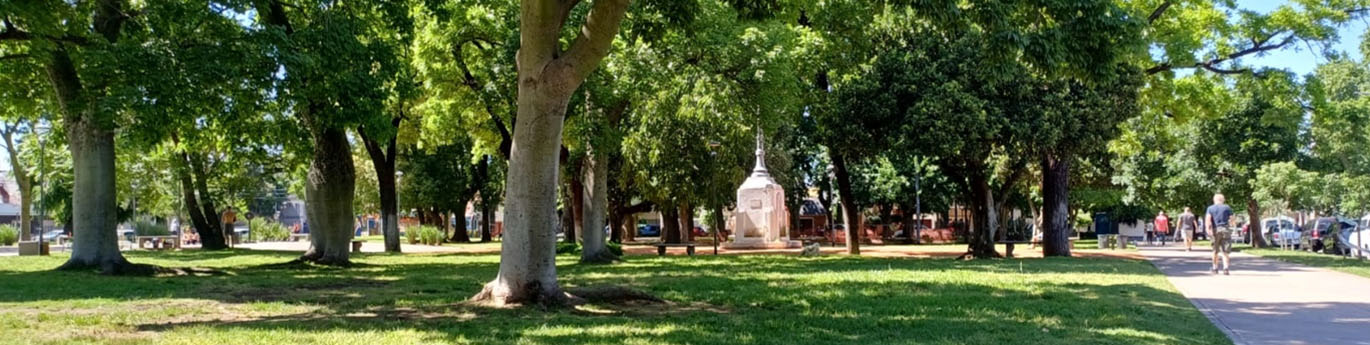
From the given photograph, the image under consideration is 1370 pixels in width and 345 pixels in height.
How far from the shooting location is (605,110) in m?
21.7

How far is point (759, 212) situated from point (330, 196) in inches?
674

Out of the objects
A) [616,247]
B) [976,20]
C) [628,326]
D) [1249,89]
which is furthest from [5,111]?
[1249,89]

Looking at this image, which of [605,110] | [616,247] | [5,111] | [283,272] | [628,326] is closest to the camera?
[628,326]

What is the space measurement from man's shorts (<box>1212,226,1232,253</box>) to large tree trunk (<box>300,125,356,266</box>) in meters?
16.2

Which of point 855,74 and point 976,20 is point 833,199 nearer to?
point 855,74

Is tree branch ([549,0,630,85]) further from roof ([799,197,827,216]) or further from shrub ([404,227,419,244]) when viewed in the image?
roof ([799,197,827,216])

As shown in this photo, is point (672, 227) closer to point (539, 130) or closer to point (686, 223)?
point (686, 223)

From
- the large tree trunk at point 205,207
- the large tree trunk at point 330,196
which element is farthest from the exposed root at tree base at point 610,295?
the large tree trunk at point 205,207

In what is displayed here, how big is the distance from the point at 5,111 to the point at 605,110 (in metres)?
12.4

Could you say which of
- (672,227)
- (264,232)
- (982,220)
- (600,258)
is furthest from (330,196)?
(264,232)

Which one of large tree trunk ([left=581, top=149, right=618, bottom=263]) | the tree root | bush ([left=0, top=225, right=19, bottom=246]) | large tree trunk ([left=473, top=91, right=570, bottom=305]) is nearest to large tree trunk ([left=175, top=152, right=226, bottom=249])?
bush ([left=0, top=225, right=19, bottom=246])

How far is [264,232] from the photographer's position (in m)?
55.5

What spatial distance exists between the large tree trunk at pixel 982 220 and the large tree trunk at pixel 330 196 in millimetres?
14249

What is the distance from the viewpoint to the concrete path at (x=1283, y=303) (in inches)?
307
